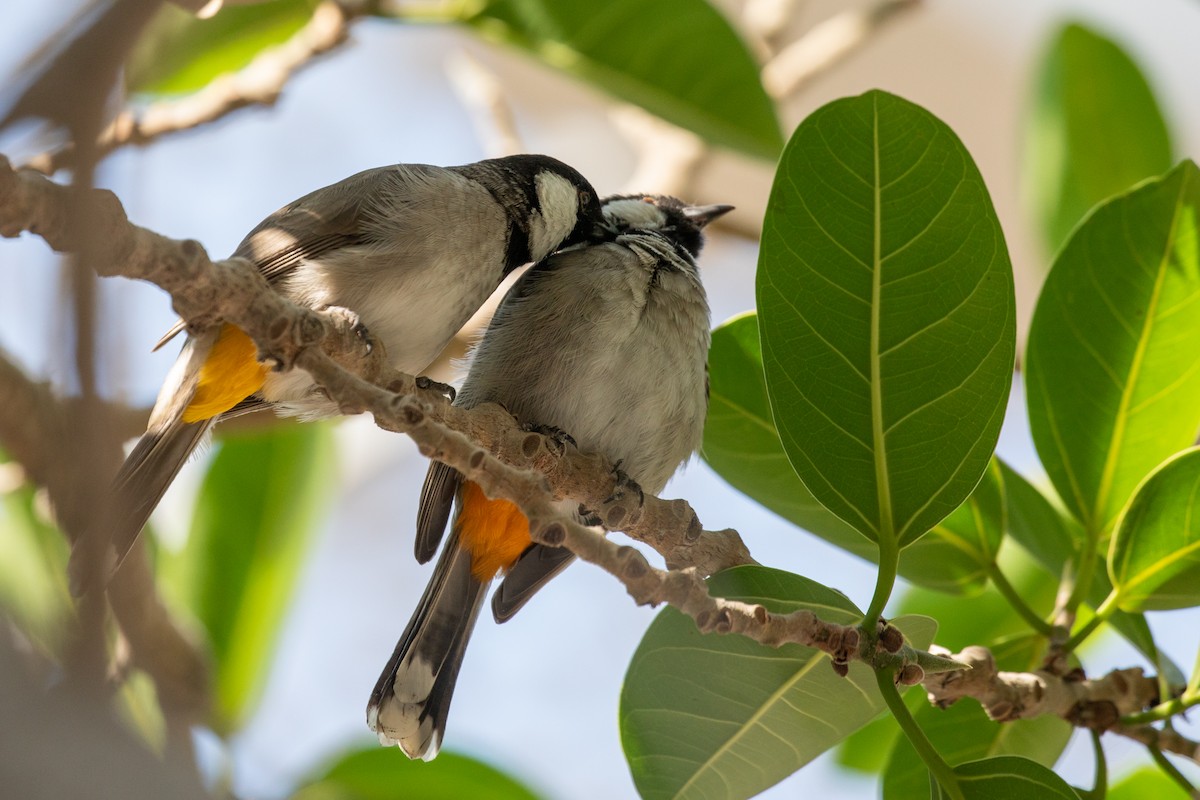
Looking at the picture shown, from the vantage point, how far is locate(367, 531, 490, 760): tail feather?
6.34ft

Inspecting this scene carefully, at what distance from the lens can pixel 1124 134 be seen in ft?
9.10

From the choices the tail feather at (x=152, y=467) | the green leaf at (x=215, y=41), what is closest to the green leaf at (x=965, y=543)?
the tail feather at (x=152, y=467)

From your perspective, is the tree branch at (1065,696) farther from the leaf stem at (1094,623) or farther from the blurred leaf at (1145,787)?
the blurred leaf at (1145,787)

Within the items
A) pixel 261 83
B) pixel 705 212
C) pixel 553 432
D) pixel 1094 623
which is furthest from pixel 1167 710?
pixel 261 83

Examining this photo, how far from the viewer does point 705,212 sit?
9.05 ft

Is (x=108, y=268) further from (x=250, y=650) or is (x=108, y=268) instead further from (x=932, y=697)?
(x=250, y=650)

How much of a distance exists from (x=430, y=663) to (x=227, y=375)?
0.65m

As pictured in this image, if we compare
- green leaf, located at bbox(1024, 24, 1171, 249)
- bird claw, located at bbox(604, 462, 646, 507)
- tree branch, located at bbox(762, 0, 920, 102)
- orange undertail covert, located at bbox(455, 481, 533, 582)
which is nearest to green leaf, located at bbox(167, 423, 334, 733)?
orange undertail covert, located at bbox(455, 481, 533, 582)

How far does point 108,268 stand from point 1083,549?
4.98 feet

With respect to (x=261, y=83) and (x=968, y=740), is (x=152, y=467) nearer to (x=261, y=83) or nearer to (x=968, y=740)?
(x=261, y=83)

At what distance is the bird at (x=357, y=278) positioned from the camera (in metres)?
1.75

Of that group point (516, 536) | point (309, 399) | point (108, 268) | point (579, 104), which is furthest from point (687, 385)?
point (579, 104)

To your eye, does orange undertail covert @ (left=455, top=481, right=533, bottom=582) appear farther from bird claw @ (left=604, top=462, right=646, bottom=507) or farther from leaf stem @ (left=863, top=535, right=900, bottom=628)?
leaf stem @ (left=863, top=535, right=900, bottom=628)

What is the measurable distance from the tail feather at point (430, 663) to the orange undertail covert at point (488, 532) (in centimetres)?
2
